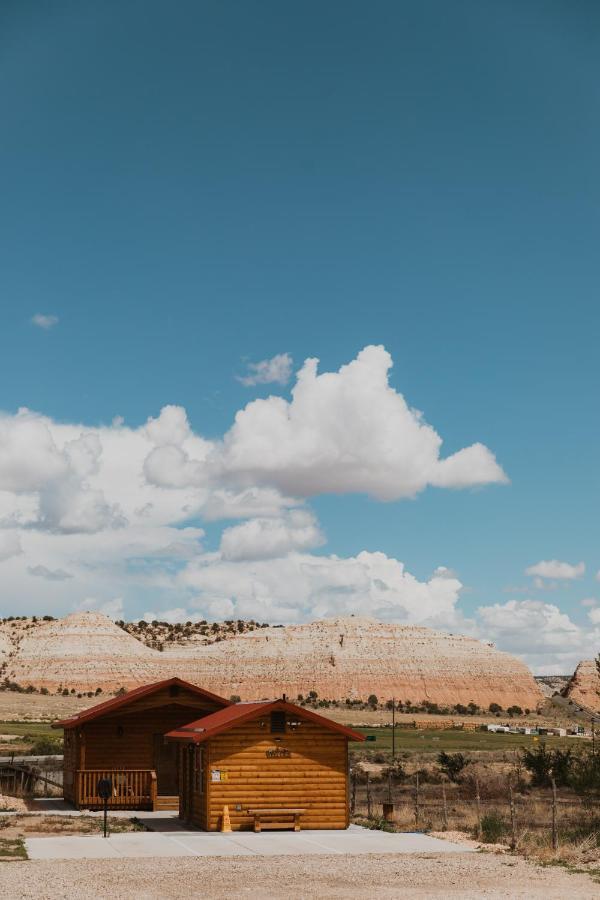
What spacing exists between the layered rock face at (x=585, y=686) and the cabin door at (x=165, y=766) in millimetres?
113731

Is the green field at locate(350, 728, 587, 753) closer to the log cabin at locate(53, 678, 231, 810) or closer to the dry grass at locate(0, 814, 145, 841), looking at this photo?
the log cabin at locate(53, 678, 231, 810)

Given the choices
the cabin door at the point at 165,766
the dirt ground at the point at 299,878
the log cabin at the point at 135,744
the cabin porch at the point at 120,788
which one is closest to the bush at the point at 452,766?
the cabin door at the point at 165,766

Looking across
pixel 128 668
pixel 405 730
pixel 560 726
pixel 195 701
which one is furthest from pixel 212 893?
pixel 128 668

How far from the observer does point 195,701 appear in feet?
113

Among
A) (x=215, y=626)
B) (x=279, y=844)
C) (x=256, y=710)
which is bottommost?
(x=279, y=844)

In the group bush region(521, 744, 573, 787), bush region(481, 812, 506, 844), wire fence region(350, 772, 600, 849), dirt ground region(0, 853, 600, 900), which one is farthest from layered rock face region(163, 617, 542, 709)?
dirt ground region(0, 853, 600, 900)

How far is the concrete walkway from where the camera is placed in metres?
24.3

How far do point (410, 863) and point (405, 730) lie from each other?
7548cm

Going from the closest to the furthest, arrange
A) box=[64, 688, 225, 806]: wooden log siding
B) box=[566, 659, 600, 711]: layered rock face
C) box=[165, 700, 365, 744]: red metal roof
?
box=[165, 700, 365, 744]: red metal roof < box=[64, 688, 225, 806]: wooden log siding < box=[566, 659, 600, 711]: layered rock face

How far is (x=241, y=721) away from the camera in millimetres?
28828

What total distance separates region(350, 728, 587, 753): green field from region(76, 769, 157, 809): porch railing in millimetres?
35659

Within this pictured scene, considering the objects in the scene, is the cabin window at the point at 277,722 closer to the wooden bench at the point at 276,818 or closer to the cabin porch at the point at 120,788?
the wooden bench at the point at 276,818

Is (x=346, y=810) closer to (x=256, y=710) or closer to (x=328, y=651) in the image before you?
(x=256, y=710)

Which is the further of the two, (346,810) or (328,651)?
(328,651)
